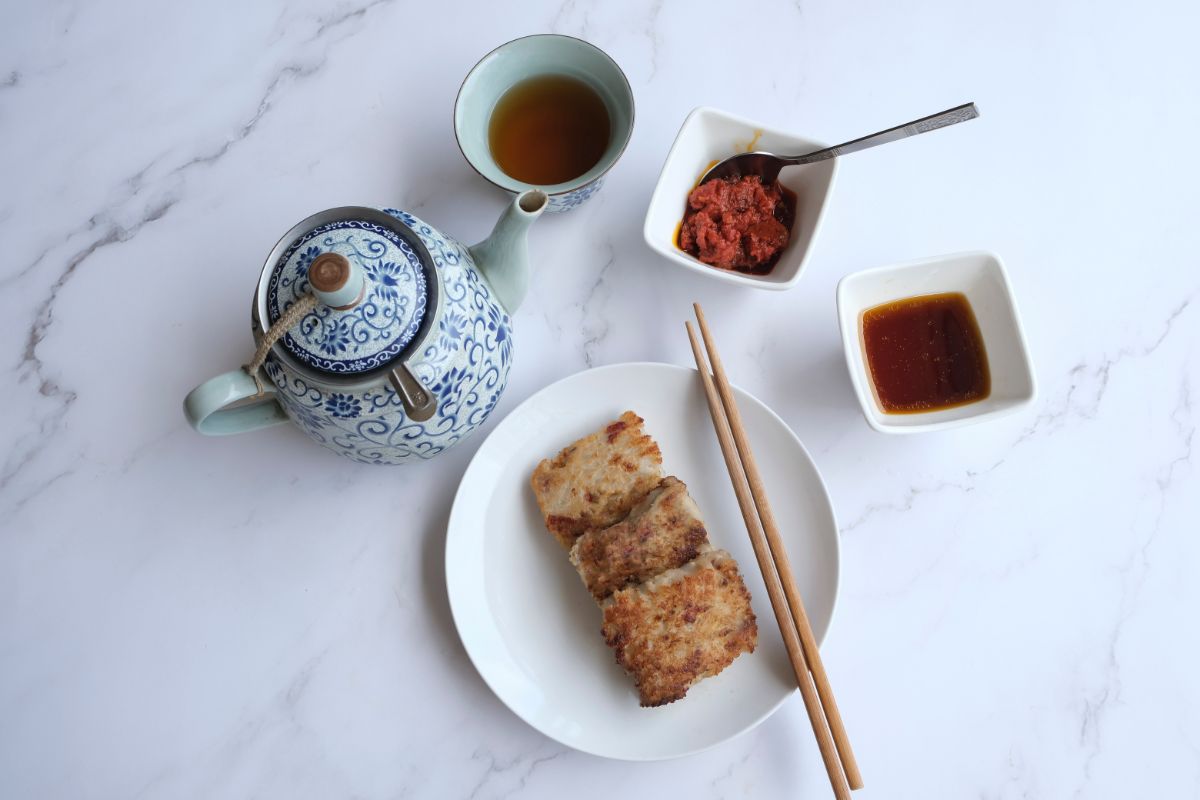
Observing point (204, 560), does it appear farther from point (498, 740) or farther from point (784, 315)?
point (784, 315)

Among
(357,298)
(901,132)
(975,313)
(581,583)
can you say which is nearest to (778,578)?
(581,583)

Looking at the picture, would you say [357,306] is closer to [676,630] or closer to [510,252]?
[510,252]

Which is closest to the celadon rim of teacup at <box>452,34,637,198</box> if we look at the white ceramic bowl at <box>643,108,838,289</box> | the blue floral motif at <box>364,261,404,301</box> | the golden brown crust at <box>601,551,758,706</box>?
the white ceramic bowl at <box>643,108,838,289</box>

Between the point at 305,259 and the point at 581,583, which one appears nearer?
the point at 305,259

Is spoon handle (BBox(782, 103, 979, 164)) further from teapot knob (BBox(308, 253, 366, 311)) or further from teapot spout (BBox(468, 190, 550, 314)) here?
teapot knob (BBox(308, 253, 366, 311))

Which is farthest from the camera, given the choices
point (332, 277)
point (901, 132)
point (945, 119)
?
point (901, 132)

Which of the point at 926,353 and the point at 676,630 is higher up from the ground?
the point at 926,353
